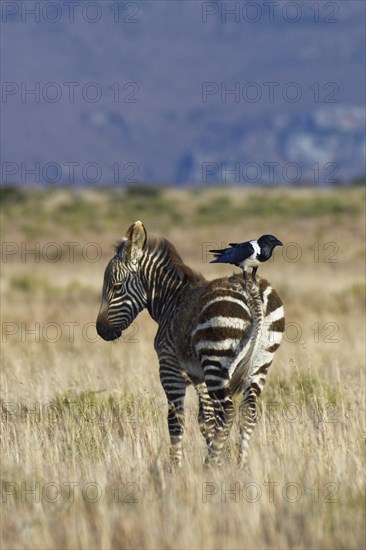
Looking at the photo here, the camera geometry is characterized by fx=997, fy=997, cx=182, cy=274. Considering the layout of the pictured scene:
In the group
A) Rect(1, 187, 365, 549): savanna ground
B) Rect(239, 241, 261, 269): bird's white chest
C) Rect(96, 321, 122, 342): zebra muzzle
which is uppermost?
Rect(239, 241, 261, 269): bird's white chest

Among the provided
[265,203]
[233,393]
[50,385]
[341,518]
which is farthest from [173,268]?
[265,203]

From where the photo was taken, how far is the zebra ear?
902 centimetres

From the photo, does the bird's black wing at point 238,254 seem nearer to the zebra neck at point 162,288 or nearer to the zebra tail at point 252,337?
the zebra tail at point 252,337

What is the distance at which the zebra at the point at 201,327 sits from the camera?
793 centimetres

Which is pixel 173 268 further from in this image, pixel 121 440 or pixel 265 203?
pixel 265 203

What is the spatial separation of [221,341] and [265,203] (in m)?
59.2

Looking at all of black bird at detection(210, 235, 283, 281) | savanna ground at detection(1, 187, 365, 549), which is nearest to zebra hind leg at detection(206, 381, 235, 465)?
savanna ground at detection(1, 187, 365, 549)

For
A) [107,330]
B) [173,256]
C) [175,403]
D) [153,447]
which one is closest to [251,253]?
[173,256]

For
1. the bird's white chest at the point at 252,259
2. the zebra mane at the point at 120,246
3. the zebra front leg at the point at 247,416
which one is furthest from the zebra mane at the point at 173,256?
A: the zebra front leg at the point at 247,416

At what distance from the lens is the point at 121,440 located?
948 centimetres

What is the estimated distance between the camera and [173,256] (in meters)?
9.20

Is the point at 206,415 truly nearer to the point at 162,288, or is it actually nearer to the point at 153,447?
the point at 153,447

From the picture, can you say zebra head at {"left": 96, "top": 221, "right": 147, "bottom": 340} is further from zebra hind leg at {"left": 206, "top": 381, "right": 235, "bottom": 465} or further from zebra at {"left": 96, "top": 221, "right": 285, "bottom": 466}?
zebra hind leg at {"left": 206, "top": 381, "right": 235, "bottom": 465}

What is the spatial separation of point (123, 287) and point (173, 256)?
21.3 inches
